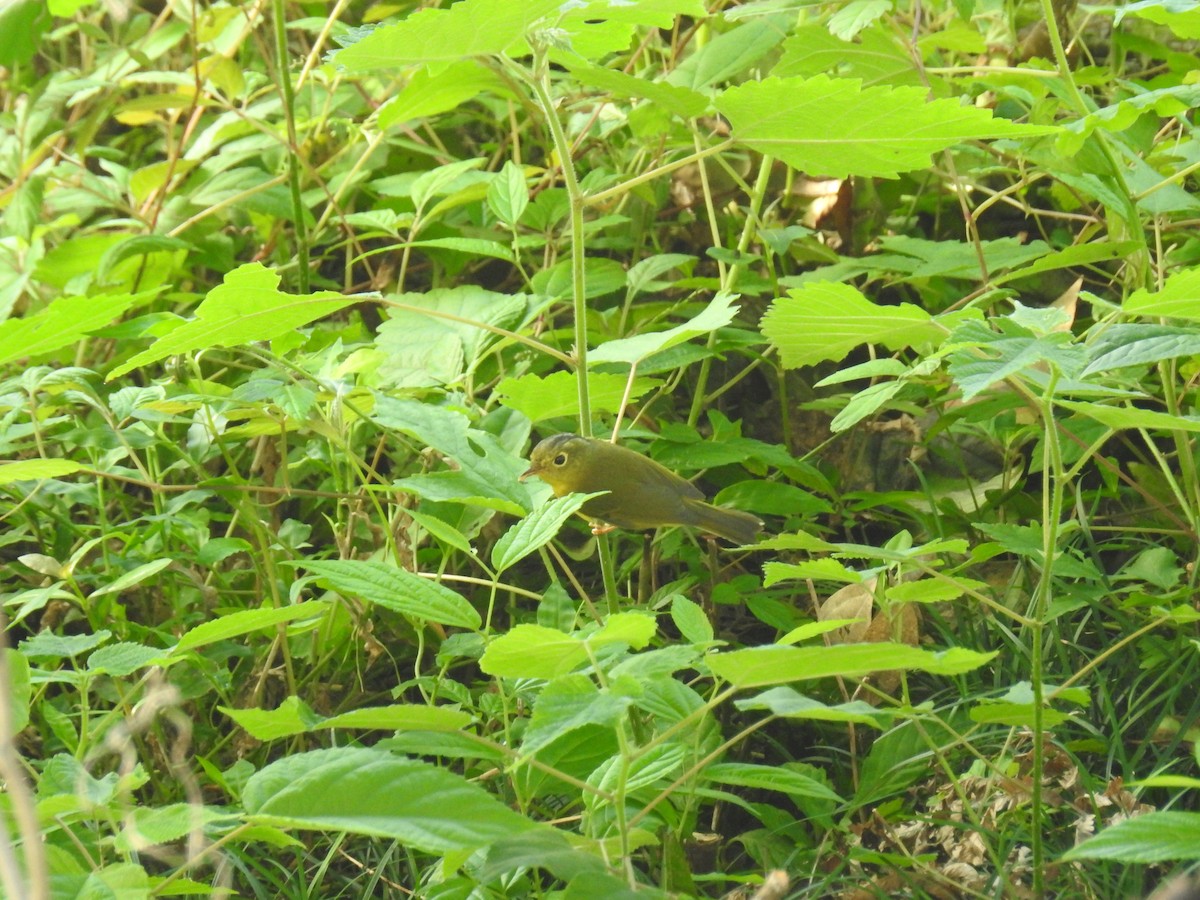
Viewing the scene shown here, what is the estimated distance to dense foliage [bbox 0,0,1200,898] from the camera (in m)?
1.37

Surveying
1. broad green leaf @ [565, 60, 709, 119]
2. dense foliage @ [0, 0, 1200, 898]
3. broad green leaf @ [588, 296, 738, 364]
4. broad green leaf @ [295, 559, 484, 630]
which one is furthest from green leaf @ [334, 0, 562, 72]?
broad green leaf @ [295, 559, 484, 630]

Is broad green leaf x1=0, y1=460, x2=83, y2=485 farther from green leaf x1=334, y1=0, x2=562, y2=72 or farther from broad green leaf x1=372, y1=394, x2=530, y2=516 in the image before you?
green leaf x1=334, y1=0, x2=562, y2=72

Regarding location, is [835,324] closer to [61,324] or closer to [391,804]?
→ [391,804]

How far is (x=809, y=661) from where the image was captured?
3.76 ft

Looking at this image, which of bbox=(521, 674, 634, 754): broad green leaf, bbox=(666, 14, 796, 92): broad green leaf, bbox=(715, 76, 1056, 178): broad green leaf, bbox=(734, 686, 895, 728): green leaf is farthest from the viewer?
bbox=(666, 14, 796, 92): broad green leaf

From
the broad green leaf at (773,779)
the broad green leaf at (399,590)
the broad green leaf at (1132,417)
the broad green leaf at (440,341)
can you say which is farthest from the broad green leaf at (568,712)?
the broad green leaf at (440,341)

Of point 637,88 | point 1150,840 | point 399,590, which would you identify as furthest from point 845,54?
point 1150,840

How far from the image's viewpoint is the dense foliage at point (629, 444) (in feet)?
4.48

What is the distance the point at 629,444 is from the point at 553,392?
576 millimetres

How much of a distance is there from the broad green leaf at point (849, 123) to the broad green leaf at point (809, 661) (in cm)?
64

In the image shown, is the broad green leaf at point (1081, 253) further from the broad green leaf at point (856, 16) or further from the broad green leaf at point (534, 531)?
the broad green leaf at point (534, 531)

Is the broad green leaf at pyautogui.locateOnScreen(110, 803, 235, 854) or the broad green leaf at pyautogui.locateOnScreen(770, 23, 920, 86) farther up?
the broad green leaf at pyautogui.locateOnScreen(770, 23, 920, 86)

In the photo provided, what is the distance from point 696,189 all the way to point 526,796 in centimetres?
189

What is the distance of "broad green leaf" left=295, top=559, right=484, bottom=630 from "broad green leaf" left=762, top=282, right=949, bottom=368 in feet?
1.93
